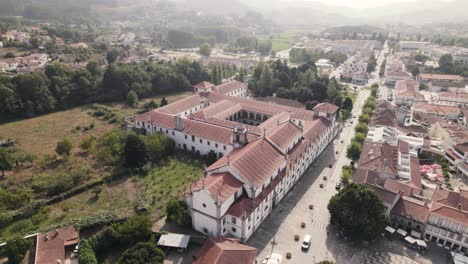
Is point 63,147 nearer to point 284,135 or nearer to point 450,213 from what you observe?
point 284,135

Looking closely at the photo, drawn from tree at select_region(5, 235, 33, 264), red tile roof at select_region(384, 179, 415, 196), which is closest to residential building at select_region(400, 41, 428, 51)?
red tile roof at select_region(384, 179, 415, 196)

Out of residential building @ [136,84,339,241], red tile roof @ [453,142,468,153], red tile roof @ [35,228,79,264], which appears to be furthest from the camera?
red tile roof @ [453,142,468,153]

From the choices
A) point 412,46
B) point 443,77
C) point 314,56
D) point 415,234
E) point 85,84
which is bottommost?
point 415,234

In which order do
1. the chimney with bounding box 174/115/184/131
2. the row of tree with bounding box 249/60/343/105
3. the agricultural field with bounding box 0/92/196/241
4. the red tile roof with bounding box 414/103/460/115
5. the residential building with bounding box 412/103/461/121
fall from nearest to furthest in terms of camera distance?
the agricultural field with bounding box 0/92/196/241, the chimney with bounding box 174/115/184/131, the residential building with bounding box 412/103/461/121, the red tile roof with bounding box 414/103/460/115, the row of tree with bounding box 249/60/343/105

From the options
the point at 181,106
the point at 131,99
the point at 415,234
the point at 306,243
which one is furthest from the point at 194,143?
the point at 415,234

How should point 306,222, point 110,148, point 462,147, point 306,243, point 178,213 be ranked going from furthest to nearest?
point 462,147 → point 110,148 → point 306,222 → point 178,213 → point 306,243

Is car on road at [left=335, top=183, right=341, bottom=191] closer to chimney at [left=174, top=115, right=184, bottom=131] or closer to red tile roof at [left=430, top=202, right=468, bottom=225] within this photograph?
red tile roof at [left=430, top=202, right=468, bottom=225]
